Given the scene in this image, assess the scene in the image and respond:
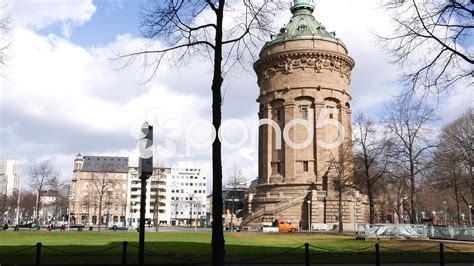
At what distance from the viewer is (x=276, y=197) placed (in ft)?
207

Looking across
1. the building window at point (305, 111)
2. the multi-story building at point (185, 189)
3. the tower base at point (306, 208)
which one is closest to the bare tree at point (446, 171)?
the tower base at point (306, 208)

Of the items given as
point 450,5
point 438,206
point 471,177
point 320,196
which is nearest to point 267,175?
point 320,196

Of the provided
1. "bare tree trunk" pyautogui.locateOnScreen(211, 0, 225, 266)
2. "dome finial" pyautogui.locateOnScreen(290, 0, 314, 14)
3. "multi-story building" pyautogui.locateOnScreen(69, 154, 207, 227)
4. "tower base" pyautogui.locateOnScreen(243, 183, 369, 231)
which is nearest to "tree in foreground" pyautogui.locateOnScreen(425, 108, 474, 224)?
"tower base" pyautogui.locateOnScreen(243, 183, 369, 231)

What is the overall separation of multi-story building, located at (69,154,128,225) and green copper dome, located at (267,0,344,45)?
254 ft

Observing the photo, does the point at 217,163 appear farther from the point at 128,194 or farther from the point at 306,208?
the point at 128,194

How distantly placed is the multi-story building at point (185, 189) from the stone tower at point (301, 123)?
291 feet

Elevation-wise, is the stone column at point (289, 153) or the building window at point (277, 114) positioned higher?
the building window at point (277, 114)

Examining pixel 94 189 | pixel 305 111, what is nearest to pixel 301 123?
pixel 305 111

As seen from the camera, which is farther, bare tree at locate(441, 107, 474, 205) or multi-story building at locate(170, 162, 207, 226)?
multi-story building at locate(170, 162, 207, 226)

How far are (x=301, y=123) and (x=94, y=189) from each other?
87.9 metres

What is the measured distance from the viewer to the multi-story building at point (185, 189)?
154625 millimetres

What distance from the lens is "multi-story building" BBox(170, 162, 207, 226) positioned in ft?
507

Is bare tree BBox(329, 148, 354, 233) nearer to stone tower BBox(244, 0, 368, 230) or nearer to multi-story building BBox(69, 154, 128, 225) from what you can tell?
stone tower BBox(244, 0, 368, 230)

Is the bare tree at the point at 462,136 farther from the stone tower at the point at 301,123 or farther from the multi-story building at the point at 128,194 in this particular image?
the multi-story building at the point at 128,194
